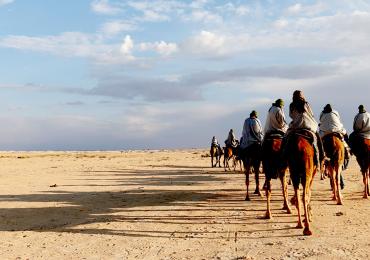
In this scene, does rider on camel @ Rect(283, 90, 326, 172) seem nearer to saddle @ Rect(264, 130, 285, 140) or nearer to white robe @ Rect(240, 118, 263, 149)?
saddle @ Rect(264, 130, 285, 140)

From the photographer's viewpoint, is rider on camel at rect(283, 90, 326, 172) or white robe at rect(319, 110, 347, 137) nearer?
rider on camel at rect(283, 90, 326, 172)

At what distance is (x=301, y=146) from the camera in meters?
10.6

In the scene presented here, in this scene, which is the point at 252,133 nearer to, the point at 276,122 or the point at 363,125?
the point at 276,122

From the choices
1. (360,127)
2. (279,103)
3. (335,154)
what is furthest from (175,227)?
(360,127)

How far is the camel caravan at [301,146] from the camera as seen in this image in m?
10.7

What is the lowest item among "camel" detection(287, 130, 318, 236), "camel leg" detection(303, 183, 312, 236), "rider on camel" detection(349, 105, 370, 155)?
"camel leg" detection(303, 183, 312, 236)

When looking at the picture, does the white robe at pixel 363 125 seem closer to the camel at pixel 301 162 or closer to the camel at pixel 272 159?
the camel at pixel 272 159

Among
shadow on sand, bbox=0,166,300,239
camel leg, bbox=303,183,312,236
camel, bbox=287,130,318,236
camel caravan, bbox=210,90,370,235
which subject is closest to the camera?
camel leg, bbox=303,183,312,236

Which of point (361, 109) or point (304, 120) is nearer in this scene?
point (304, 120)

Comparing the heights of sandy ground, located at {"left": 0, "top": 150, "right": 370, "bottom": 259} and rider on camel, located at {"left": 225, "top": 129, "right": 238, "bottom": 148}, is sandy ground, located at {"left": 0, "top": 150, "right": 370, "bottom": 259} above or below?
below

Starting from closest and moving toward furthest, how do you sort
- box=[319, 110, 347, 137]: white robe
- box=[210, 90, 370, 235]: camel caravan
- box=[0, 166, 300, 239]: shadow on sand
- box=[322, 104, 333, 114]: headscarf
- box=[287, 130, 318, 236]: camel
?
box=[287, 130, 318, 236]: camel < box=[210, 90, 370, 235]: camel caravan < box=[0, 166, 300, 239]: shadow on sand < box=[319, 110, 347, 137]: white robe < box=[322, 104, 333, 114]: headscarf

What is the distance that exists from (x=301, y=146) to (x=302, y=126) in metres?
0.69

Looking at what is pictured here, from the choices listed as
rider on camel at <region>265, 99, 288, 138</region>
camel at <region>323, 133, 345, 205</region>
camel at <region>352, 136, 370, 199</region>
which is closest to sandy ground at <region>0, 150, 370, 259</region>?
camel at <region>352, 136, 370, 199</region>

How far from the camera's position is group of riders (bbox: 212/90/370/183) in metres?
11.2
